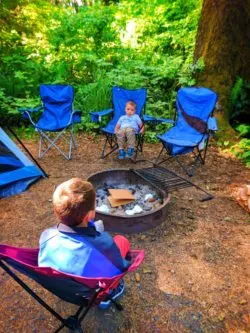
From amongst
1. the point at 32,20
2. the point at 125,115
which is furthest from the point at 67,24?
the point at 125,115

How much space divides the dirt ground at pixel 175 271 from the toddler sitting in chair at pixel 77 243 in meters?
0.62

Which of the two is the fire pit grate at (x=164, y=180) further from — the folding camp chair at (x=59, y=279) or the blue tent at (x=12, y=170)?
the folding camp chair at (x=59, y=279)

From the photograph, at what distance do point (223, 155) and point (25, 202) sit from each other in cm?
293

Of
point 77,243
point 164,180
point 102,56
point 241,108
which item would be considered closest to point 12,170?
point 164,180

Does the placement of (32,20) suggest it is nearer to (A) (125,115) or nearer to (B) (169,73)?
(B) (169,73)

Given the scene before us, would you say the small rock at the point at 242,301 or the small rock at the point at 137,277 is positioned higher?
the small rock at the point at 242,301

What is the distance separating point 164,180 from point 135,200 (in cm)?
42

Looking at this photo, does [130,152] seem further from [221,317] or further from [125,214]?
[221,317]

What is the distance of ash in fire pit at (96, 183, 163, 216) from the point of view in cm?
283

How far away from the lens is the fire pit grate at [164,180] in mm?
3057

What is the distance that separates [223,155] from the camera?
4551 millimetres

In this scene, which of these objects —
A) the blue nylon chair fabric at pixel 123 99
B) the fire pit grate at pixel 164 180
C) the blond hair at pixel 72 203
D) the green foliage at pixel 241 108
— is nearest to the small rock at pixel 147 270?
the fire pit grate at pixel 164 180

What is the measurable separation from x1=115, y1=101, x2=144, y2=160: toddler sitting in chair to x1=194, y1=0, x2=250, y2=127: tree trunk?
172cm

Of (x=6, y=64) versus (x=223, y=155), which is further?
(x=6, y=64)
